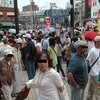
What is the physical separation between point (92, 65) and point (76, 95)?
47.6 inches

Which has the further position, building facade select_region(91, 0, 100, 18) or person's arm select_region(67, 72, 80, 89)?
building facade select_region(91, 0, 100, 18)

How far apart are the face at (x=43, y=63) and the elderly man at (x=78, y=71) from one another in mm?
A: 1329

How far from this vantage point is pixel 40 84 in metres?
4.30

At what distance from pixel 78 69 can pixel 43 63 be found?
147 cm

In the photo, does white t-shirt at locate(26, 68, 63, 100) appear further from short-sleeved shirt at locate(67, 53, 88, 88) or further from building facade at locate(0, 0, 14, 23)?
building facade at locate(0, 0, 14, 23)

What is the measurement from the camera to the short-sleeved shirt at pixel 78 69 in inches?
217

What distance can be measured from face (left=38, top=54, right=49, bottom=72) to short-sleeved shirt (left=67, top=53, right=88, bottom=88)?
52.2 inches

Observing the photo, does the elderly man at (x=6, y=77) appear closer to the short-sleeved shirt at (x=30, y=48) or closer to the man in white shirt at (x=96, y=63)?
the man in white shirt at (x=96, y=63)

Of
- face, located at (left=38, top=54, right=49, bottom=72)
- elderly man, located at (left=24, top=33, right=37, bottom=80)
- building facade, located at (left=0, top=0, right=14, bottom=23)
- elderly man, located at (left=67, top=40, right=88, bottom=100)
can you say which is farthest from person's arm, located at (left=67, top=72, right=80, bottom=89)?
building facade, located at (left=0, top=0, right=14, bottom=23)

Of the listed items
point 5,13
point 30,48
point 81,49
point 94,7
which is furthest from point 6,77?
point 94,7

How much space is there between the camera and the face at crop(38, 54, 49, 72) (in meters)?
4.21

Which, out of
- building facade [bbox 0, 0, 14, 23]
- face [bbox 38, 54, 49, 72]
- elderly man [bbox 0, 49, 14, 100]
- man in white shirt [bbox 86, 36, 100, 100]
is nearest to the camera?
face [bbox 38, 54, 49, 72]

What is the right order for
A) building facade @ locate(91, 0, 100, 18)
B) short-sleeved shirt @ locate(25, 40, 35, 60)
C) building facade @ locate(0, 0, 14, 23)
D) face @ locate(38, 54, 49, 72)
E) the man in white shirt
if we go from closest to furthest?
face @ locate(38, 54, 49, 72), the man in white shirt, short-sleeved shirt @ locate(25, 40, 35, 60), building facade @ locate(0, 0, 14, 23), building facade @ locate(91, 0, 100, 18)

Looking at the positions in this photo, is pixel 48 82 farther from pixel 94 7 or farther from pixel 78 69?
pixel 94 7
